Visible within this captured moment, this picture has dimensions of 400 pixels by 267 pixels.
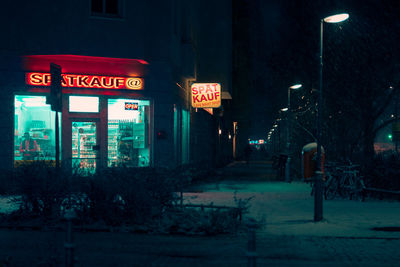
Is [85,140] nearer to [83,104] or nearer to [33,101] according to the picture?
[83,104]

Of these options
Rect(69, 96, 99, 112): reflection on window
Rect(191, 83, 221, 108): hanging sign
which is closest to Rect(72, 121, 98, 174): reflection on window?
Rect(69, 96, 99, 112): reflection on window

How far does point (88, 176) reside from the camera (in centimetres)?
918

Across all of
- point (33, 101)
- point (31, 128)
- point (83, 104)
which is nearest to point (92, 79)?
point (83, 104)

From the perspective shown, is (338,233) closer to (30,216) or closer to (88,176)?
(88,176)

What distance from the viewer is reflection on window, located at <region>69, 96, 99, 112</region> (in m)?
16.2

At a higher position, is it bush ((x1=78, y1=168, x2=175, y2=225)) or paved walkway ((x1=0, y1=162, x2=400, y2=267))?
bush ((x1=78, y1=168, x2=175, y2=225))

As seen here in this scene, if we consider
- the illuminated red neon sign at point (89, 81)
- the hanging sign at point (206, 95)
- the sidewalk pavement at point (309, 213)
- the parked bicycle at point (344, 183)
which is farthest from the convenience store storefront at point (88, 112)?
the parked bicycle at point (344, 183)

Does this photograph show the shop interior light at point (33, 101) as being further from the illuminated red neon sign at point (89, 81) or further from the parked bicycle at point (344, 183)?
the parked bicycle at point (344, 183)

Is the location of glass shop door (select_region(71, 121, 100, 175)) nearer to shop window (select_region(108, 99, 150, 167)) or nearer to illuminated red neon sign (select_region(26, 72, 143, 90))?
shop window (select_region(108, 99, 150, 167))

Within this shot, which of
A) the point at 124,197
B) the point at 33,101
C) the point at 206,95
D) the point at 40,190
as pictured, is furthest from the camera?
the point at 206,95

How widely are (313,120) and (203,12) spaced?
30.4 feet

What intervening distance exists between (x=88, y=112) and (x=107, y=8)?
3820mm

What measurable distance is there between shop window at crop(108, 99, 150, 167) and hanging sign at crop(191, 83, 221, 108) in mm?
4679

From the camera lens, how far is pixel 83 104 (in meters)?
16.3
